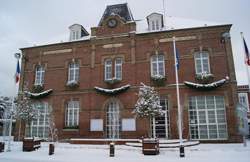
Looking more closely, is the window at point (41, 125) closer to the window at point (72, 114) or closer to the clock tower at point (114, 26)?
the window at point (72, 114)

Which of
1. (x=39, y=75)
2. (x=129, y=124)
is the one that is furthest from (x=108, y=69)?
(x=39, y=75)

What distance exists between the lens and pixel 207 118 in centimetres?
1798

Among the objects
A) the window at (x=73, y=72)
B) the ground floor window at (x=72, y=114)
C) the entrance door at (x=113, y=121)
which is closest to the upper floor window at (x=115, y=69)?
the entrance door at (x=113, y=121)

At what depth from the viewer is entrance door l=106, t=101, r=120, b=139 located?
1950 centimetres

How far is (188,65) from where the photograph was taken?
62.6 feet

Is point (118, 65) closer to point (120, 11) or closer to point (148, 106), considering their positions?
point (120, 11)

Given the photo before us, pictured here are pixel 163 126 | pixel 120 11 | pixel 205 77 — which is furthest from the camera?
pixel 120 11

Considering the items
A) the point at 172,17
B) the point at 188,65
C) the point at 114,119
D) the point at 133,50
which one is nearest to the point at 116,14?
the point at 133,50

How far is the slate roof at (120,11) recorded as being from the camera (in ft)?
74.3

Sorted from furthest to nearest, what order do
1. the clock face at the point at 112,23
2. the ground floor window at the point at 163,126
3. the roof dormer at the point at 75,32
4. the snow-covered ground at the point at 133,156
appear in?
the roof dormer at the point at 75,32 → the clock face at the point at 112,23 → the ground floor window at the point at 163,126 → the snow-covered ground at the point at 133,156

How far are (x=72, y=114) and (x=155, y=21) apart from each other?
1146cm

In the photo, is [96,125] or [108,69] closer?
[96,125]

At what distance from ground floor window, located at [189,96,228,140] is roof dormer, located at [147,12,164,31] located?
7233 mm

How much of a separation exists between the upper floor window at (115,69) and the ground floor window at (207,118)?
676cm
